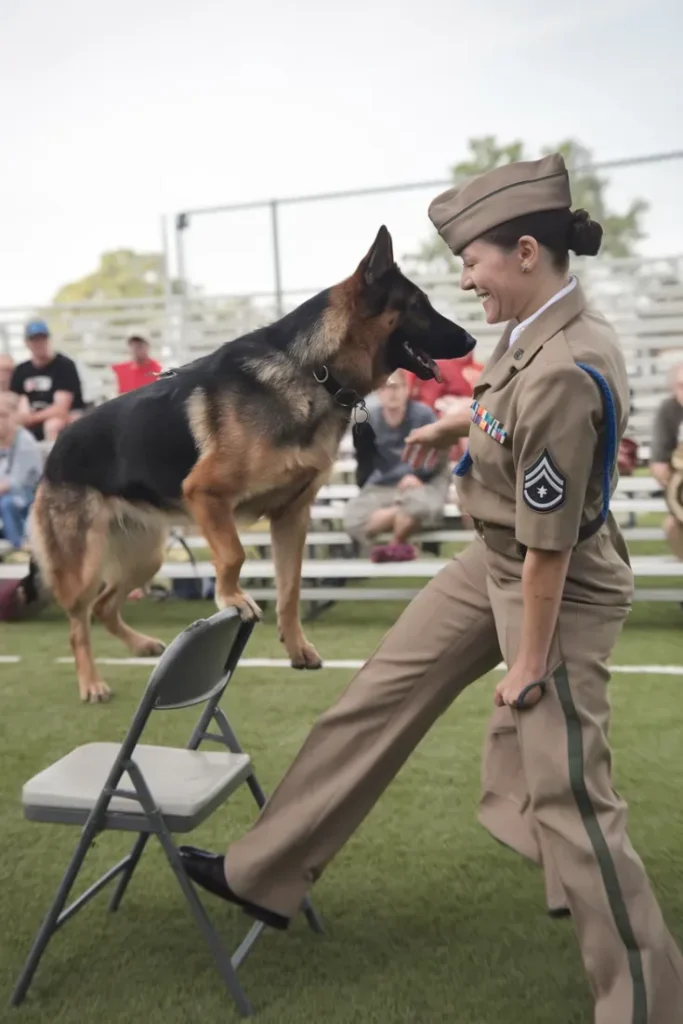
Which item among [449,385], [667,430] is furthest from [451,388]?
[667,430]

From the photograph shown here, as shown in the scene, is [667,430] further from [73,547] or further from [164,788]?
[164,788]

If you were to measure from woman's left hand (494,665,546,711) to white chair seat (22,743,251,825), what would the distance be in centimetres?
77

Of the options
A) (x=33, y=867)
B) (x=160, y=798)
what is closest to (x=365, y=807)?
(x=160, y=798)

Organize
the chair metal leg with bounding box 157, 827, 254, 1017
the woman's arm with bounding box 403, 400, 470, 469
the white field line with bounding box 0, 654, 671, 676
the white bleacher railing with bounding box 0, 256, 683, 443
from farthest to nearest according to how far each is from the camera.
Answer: the white bleacher railing with bounding box 0, 256, 683, 443 < the white field line with bounding box 0, 654, 671, 676 < the woman's arm with bounding box 403, 400, 470, 469 < the chair metal leg with bounding box 157, 827, 254, 1017

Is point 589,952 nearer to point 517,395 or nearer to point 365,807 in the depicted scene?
point 365,807

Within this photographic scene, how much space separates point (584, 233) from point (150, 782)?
5.09 feet

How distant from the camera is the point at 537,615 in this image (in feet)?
5.92

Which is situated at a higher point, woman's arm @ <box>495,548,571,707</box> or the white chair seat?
woman's arm @ <box>495,548,571,707</box>

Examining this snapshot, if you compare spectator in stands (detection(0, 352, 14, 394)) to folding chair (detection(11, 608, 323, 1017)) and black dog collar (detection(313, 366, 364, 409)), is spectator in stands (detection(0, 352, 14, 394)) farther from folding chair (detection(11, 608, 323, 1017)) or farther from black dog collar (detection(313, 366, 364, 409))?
folding chair (detection(11, 608, 323, 1017))

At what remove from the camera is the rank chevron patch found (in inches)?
67.5

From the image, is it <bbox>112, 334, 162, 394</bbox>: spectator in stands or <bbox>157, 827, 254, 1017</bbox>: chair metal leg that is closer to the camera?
<bbox>157, 827, 254, 1017</bbox>: chair metal leg

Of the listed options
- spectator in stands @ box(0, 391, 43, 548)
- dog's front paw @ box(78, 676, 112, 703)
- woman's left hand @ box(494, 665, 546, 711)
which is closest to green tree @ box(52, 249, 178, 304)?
spectator in stands @ box(0, 391, 43, 548)

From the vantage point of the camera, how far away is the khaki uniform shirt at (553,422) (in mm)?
1701

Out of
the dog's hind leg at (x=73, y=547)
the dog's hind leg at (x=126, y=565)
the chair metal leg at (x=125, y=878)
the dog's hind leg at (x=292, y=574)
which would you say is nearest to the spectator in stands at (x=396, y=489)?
the dog's hind leg at (x=126, y=565)
